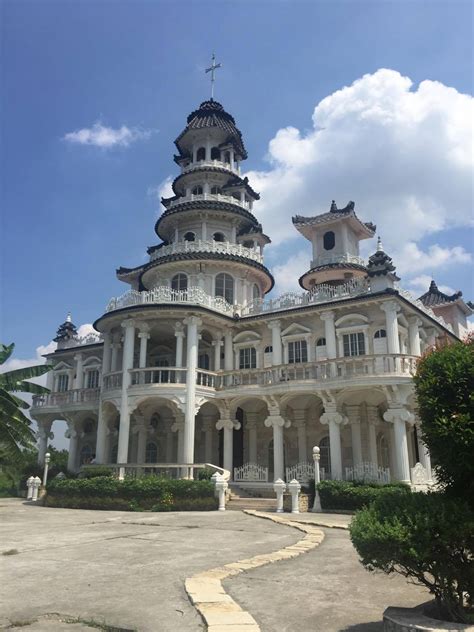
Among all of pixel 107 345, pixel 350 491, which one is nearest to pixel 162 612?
pixel 350 491

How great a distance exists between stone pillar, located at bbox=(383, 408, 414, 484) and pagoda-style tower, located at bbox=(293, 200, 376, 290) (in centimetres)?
1481

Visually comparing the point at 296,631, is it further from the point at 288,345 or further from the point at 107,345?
the point at 107,345

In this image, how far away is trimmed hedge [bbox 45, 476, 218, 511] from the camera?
2417 centimetres

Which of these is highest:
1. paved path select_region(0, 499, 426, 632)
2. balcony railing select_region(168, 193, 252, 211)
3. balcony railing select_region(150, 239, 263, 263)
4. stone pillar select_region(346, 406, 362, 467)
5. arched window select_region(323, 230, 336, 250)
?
balcony railing select_region(168, 193, 252, 211)

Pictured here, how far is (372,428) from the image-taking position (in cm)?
2936

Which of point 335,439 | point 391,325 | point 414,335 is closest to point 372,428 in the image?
point 335,439

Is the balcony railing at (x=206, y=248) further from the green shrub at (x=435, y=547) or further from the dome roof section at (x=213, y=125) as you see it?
the green shrub at (x=435, y=547)

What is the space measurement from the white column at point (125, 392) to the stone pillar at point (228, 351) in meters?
5.94

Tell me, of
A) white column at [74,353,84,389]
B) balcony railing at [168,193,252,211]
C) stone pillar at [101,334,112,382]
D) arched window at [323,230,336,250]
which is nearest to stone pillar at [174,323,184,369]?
stone pillar at [101,334,112,382]

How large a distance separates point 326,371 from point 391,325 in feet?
13.2

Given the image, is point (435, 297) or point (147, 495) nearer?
point (147, 495)

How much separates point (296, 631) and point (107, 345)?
90.7 ft

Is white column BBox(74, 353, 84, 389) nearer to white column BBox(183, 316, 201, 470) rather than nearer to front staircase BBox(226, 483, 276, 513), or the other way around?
white column BBox(183, 316, 201, 470)

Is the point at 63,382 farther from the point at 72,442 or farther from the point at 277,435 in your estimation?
the point at 277,435
